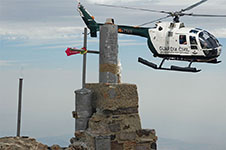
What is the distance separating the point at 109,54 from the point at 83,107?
2025 mm

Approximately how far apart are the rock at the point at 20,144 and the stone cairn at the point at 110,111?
315 centimetres

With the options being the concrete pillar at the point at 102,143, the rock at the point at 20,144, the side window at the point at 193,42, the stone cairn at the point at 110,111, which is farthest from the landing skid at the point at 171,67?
the rock at the point at 20,144

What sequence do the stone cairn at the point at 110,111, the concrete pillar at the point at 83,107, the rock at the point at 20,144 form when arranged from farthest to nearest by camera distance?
the concrete pillar at the point at 83,107
the stone cairn at the point at 110,111
the rock at the point at 20,144

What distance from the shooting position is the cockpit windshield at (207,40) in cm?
1266

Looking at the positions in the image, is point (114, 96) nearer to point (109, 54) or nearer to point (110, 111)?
point (110, 111)

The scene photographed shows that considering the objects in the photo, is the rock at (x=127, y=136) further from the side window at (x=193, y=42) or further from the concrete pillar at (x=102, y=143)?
the side window at (x=193, y=42)

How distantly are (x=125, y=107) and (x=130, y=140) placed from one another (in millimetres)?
1094

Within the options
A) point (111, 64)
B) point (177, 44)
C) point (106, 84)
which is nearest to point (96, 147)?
point (106, 84)

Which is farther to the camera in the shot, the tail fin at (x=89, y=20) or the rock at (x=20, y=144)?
the tail fin at (x=89, y=20)

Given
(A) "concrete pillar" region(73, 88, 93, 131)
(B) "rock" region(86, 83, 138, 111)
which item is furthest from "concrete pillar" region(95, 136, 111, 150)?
(A) "concrete pillar" region(73, 88, 93, 131)

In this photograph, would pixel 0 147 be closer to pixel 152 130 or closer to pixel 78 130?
pixel 78 130

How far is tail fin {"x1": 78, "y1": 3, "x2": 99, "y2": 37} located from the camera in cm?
1469

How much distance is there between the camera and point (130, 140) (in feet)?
37.2

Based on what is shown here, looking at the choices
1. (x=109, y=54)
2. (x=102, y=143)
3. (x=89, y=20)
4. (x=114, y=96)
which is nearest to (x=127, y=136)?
(x=102, y=143)
